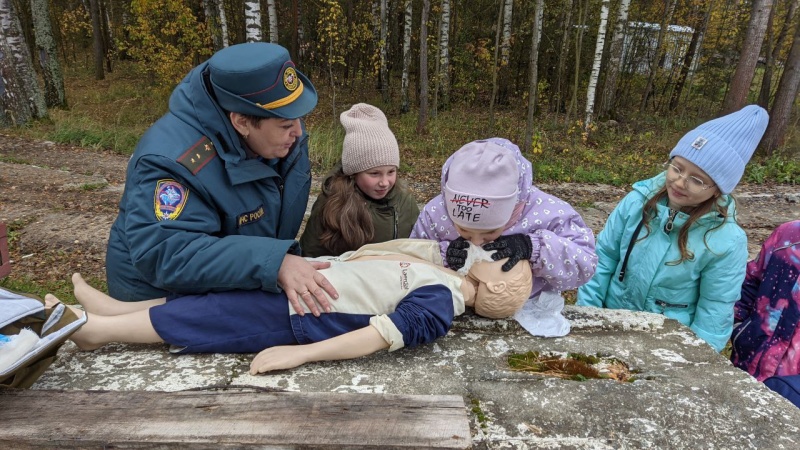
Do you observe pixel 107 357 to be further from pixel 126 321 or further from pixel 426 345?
pixel 426 345

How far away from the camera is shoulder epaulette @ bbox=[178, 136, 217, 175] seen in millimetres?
2098

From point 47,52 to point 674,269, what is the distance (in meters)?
12.9

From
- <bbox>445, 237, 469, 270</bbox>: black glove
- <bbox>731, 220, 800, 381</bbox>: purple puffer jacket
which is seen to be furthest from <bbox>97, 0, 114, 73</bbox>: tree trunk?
<bbox>731, 220, 800, 381</bbox>: purple puffer jacket

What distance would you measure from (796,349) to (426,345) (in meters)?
1.78

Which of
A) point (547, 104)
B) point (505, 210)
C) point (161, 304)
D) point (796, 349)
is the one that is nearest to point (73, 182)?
point (161, 304)

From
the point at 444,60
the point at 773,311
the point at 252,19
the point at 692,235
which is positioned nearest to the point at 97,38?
the point at 252,19

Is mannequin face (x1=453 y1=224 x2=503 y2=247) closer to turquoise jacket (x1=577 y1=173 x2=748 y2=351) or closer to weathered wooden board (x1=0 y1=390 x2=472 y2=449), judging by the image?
weathered wooden board (x1=0 y1=390 x2=472 y2=449)

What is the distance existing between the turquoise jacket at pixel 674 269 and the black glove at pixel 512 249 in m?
0.92

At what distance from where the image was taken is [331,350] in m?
1.97

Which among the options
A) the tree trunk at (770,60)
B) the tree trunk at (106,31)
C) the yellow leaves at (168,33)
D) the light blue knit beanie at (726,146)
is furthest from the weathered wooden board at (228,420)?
the tree trunk at (106,31)

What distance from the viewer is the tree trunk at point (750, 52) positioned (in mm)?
8578

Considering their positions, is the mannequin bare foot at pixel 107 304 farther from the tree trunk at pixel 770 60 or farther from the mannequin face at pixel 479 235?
the tree trunk at pixel 770 60

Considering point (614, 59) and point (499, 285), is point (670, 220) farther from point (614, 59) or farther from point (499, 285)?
point (614, 59)

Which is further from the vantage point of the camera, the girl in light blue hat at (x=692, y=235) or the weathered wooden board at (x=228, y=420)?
the girl in light blue hat at (x=692, y=235)
